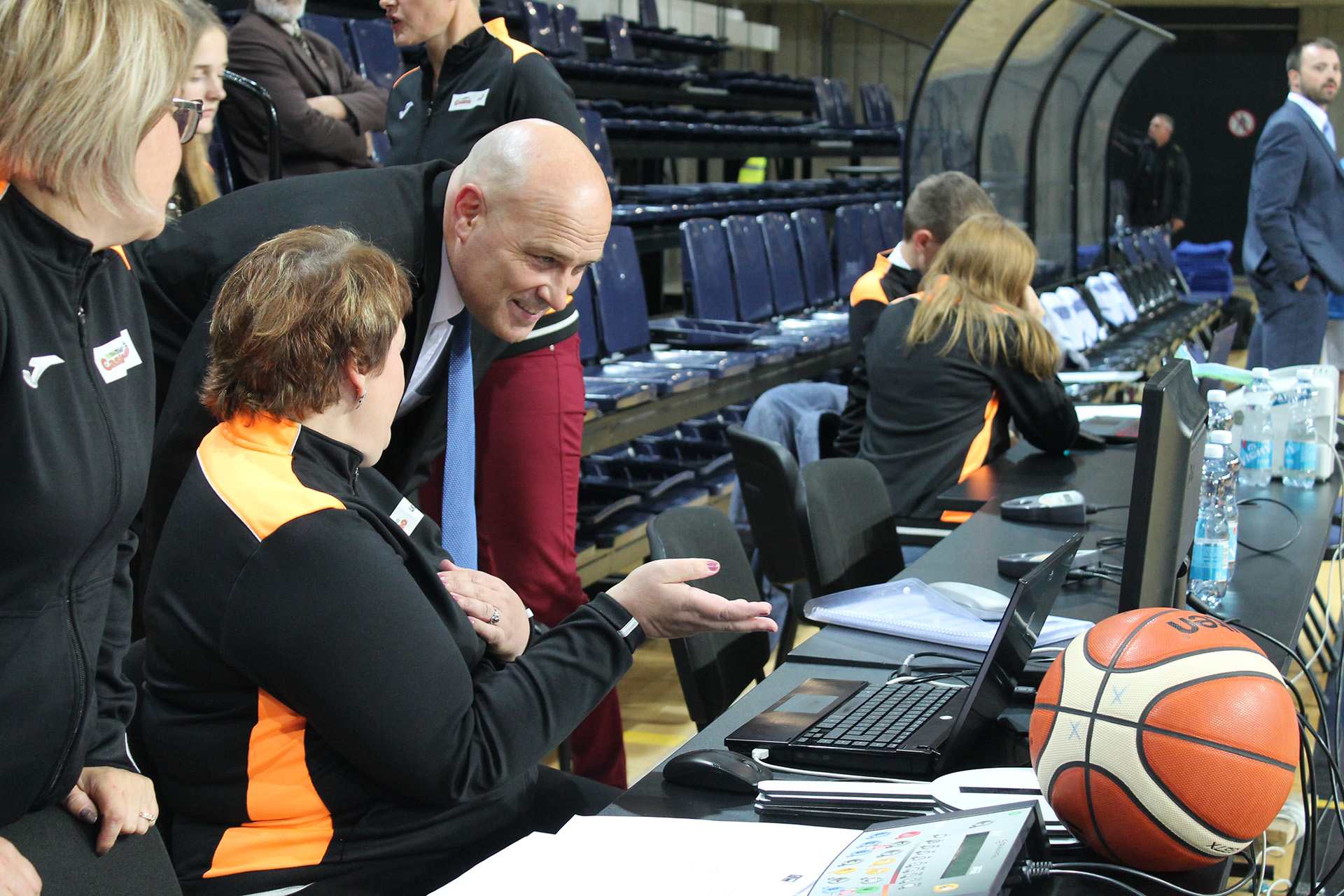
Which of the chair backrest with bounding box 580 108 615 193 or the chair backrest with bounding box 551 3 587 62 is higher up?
the chair backrest with bounding box 551 3 587 62

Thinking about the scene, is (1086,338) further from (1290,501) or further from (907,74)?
(907,74)

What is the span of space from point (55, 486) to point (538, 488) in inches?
59.8

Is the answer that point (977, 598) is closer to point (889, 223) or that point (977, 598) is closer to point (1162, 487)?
point (1162, 487)

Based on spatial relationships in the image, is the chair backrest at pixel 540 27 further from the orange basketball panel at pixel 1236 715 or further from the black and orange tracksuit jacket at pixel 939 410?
the orange basketball panel at pixel 1236 715

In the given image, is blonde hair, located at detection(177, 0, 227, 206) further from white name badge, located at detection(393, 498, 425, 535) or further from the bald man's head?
white name badge, located at detection(393, 498, 425, 535)

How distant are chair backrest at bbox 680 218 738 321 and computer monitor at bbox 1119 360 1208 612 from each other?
383 cm

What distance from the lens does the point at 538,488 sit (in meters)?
2.65

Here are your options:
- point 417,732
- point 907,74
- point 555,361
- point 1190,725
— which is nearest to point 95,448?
point 417,732

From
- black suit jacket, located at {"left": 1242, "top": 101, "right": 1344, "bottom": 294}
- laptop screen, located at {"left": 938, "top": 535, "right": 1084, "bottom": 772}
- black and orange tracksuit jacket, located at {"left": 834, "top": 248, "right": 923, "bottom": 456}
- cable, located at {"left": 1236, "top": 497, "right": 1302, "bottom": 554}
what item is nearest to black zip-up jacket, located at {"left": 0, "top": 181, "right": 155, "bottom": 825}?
laptop screen, located at {"left": 938, "top": 535, "right": 1084, "bottom": 772}

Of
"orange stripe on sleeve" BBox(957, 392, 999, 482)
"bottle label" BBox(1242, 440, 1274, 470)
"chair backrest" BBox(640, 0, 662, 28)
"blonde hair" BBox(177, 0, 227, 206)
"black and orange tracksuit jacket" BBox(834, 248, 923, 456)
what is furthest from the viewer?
"chair backrest" BBox(640, 0, 662, 28)

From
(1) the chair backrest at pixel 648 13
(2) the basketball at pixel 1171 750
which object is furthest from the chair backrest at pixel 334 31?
(1) the chair backrest at pixel 648 13

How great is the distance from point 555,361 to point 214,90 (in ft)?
3.54

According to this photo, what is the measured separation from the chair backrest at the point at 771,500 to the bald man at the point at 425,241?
93 cm

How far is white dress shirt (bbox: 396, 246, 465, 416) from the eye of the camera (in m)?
2.02
